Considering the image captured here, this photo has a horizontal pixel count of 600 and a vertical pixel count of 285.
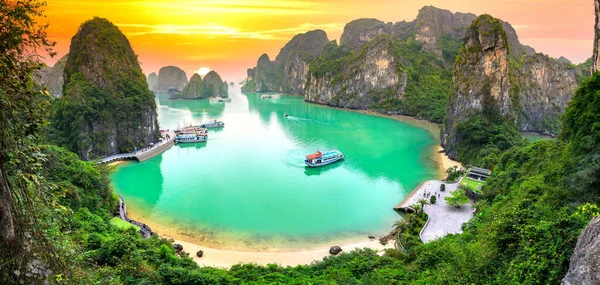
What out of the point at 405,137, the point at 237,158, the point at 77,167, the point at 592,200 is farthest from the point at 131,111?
the point at 592,200

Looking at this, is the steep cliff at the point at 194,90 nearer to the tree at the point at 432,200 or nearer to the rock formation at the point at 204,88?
the rock formation at the point at 204,88

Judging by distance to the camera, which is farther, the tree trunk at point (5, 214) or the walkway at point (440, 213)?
the walkway at point (440, 213)

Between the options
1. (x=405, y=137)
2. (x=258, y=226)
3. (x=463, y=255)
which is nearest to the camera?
(x=463, y=255)

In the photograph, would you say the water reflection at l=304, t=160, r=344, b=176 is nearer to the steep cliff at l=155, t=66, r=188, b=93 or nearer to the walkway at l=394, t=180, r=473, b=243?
the walkway at l=394, t=180, r=473, b=243

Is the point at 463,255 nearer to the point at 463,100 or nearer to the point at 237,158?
the point at 237,158

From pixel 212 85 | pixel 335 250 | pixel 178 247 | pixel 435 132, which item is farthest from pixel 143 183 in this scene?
pixel 212 85

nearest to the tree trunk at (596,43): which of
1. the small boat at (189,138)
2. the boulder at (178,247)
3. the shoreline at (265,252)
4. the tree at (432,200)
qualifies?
the tree at (432,200)

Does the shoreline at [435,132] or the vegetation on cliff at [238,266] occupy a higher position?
the vegetation on cliff at [238,266]
